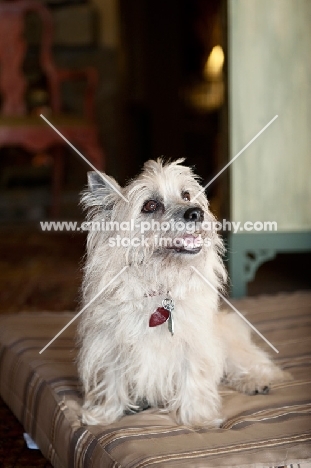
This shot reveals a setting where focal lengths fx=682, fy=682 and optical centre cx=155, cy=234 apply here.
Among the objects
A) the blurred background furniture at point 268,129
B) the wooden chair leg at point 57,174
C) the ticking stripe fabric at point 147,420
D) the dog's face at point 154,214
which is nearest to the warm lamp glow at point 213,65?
the wooden chair leg at point 57,174

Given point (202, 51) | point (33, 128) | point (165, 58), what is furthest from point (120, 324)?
point (202, 51)

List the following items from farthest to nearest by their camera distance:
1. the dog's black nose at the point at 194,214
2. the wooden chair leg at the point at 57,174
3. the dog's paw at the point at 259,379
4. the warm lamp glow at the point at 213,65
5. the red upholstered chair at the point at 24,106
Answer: the warm lamp glow at the point at 213,65 < the wooden chair leg at the point at 57,174 < the red upholstered chair at the point at 24,106 < the dog's paw at the point at 259,379 < the dog's black nose at the point at 194,214

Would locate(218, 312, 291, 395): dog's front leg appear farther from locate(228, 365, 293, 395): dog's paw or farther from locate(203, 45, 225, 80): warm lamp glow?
locate(203, 45, 225, 80): warm lamp glow

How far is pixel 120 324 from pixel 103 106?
6.31 m

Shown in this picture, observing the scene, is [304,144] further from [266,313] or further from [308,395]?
[308,395]

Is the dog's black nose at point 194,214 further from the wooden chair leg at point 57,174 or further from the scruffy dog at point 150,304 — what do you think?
the wooden chair leg at point 57,174

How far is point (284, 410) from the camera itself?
1995mm

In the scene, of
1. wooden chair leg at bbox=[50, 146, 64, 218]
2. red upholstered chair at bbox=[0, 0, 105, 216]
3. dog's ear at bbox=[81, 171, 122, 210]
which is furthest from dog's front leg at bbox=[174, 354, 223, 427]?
wooden chair leg at bbox=[50, 146, 64, 218]

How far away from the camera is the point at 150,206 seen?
1986mm

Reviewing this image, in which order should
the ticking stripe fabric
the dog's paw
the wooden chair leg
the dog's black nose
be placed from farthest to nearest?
the wooden chair leg → the dog's paw → the dog's black nose → the ticking stripe fabric

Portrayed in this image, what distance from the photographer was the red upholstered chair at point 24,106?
5.84m

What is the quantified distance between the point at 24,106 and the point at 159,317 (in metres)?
4.77

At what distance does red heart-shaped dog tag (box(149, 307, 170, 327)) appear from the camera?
1.91 meters

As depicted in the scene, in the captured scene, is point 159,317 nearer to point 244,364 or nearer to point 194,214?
point 194,214
